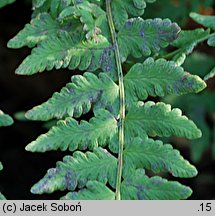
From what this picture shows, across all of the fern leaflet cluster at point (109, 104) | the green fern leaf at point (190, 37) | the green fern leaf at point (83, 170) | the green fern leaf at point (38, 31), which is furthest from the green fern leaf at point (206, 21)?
the green fern leaf at point (83, 170)

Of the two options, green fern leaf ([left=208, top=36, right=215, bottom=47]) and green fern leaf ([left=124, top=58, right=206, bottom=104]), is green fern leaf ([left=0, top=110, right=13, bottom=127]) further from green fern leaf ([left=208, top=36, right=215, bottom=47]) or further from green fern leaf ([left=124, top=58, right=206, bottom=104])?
green fern leaf ([left=208, top=36, right=215, bottom=47])

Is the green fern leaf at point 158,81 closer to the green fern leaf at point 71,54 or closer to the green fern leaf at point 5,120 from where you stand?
the green fern leaf at point 71,54

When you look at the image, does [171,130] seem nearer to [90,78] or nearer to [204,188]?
[90,78]

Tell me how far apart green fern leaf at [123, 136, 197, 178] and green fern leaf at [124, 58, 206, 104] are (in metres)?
0.14

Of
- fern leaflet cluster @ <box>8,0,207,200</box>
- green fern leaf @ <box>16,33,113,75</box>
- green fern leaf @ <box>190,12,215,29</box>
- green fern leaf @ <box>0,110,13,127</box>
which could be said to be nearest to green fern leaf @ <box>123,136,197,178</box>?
fern leaflet cluster @ <box>8,0,207,200</box>

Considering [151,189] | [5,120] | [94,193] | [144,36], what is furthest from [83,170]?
[144,36]

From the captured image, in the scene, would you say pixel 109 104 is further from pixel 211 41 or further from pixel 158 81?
pixel 211 41

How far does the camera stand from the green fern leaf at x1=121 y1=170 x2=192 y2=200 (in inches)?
60.4

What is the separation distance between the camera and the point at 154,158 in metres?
1.59

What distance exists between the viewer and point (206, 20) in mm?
1979

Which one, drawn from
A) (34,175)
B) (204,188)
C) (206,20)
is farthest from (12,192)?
(206,20)

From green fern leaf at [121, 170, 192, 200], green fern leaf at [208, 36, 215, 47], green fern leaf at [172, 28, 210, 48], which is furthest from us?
green fern leaf at [172, 28, 210, 48]

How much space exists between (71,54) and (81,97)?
139 mm

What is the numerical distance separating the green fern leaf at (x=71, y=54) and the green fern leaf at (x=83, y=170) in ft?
0.84
